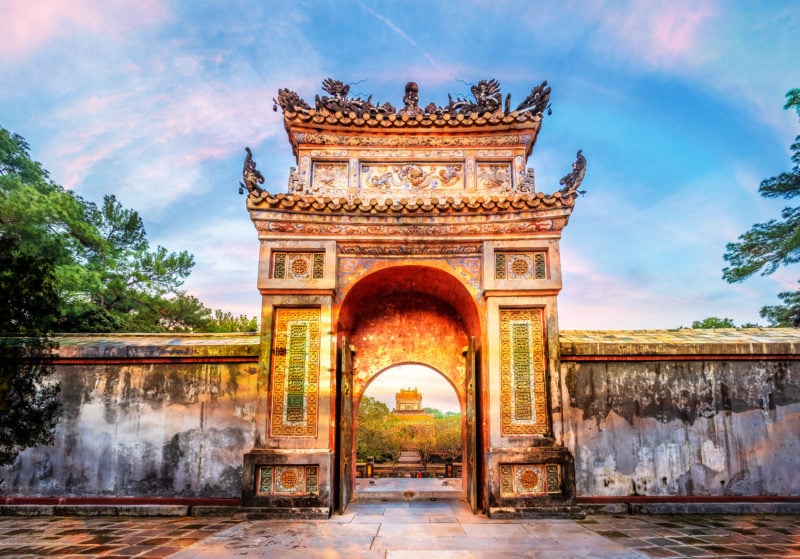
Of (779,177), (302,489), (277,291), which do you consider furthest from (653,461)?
(779,177)

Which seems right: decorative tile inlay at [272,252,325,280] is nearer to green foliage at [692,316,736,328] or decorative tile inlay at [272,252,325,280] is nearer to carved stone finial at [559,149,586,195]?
carved stone finial at [559,149,586,195]

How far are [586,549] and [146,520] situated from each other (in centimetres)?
627

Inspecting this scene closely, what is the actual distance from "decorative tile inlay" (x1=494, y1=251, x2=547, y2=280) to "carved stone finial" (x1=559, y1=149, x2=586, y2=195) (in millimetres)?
1133

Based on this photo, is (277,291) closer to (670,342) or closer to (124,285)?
(670,342)

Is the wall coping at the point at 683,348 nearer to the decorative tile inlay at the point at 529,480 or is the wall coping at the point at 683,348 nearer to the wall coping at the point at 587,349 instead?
the wall coping at the point at 587,349

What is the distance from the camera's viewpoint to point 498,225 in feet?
28.6

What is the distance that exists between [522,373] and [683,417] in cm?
287

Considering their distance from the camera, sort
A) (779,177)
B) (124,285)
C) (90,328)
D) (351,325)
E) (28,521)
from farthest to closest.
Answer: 1. (124,285)
2. (779,177)
3. (90,328)
4. (351,325)
5. (28,521)

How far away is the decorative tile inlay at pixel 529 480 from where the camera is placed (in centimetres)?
781

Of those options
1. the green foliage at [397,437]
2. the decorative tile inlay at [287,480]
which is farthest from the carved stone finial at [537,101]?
the green foliage at [397,437]

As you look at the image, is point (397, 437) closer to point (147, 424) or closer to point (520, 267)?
point (147, 424)

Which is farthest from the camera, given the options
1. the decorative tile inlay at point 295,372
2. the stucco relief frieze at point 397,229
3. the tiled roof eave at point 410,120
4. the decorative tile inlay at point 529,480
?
the tiled roof eave at point 410,120

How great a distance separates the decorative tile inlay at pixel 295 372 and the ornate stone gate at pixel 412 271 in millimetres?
22

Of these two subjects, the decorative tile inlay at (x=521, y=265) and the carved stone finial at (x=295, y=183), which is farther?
the carved stone finial at (x=295, y=183)
